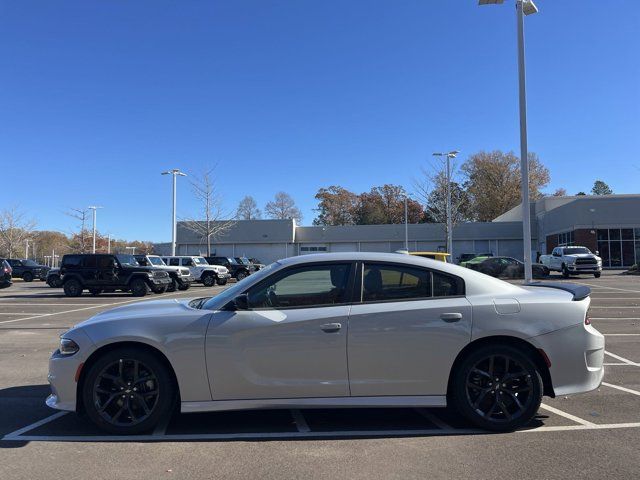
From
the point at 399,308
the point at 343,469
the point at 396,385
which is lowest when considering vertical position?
the point at 343,469

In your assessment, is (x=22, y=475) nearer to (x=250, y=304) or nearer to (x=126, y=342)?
(x=126, y=342)

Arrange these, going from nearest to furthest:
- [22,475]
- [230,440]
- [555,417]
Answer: [22,475], [230,440], [555,417]

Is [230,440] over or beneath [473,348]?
beneath

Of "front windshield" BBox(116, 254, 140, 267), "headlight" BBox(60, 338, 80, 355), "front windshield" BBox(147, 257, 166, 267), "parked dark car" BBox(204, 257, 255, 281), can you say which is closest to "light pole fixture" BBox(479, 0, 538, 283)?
"headlight" BBox(60, 338, 80, 355)

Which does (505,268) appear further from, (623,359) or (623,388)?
(623,388)

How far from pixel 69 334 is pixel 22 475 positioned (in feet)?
4.15

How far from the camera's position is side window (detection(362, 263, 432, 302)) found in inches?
187

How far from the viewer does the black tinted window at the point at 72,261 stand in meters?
22.2

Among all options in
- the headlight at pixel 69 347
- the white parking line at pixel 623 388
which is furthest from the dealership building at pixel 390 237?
the headlight at pixel 69 347

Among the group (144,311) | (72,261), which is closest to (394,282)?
(144,311)

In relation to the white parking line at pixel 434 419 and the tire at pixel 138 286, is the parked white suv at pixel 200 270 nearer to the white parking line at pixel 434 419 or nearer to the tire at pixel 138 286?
the tire at pixel 138 286

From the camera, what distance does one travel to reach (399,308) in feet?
15.2

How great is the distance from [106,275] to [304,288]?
1915 centimetres

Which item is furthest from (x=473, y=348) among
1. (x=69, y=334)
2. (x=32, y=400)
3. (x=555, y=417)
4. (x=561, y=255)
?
(x=561, y=255)
